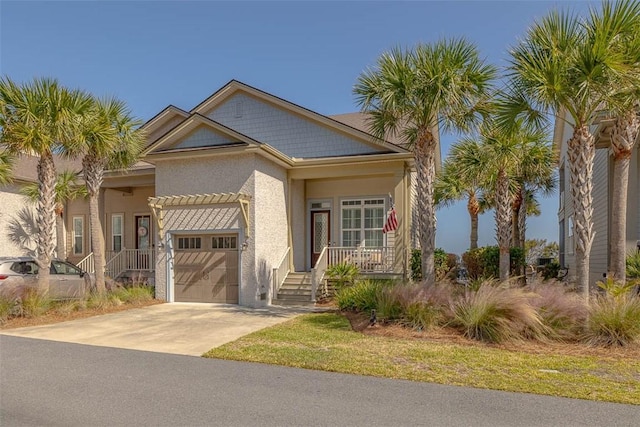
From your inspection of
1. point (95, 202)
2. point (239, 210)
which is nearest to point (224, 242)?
point (239, 210)

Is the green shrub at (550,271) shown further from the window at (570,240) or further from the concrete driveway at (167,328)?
the concrete driveway at (167,328)

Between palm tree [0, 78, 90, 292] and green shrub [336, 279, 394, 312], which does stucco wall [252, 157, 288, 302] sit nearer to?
green shrub [336, 279, 394, 312]

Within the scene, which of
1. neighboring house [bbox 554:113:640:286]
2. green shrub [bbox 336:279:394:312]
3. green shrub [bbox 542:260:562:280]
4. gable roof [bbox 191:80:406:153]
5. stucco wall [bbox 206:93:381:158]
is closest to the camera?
green shrub [bbox 336:279:394:312]

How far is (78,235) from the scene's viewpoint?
2086 cm

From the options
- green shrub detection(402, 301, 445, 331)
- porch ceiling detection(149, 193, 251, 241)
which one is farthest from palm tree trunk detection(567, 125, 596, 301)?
porch ceiling detection(149, 193, 251, 241)

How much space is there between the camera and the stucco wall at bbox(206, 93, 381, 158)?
1698 cm

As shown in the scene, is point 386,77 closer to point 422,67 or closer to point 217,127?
point 422,67

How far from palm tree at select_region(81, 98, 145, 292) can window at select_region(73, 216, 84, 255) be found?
23.8 ft

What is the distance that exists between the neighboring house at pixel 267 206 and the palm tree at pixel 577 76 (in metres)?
6.12

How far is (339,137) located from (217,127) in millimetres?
4891

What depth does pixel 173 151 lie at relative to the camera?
1520cm

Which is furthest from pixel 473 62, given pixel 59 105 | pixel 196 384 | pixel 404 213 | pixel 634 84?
pixel 59 105

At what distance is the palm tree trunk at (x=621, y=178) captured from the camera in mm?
9273

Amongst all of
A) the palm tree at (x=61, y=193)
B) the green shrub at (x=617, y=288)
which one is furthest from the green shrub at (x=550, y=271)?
the palm tree at (x=61, y=193)
